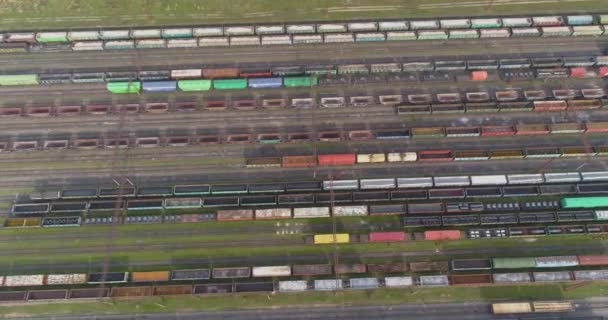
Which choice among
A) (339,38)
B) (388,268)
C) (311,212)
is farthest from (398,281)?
(339,38)

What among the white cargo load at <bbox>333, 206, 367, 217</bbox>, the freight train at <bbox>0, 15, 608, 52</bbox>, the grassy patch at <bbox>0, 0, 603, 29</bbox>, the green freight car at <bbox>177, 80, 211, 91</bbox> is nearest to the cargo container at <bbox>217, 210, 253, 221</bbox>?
the white cargo load at <bbox>333, 206, 367, 217</bbox>

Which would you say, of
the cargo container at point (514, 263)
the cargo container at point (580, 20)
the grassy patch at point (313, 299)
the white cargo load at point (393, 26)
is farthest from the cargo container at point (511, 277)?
the cargo container at point (580, 20)

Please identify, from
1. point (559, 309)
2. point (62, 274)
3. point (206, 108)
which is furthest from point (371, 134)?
point (62, 274)

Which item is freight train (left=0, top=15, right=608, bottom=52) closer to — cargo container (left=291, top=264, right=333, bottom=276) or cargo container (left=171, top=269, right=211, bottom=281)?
cargo container (left=291, top=264, right=333, bottom=276)

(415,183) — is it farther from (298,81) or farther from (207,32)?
(207,32)

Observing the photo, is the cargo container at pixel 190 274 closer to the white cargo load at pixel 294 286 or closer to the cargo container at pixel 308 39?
the white cargo load at pixel 294 286
